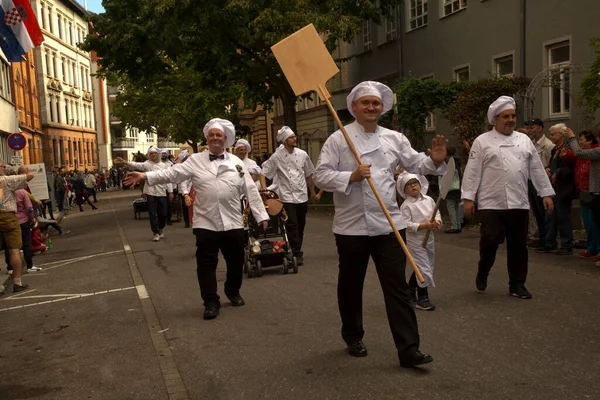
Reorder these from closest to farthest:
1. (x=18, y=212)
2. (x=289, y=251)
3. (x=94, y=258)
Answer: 1. (x=289, y=251)
2. (x=18, y=212)
3. (x=94, y=258)

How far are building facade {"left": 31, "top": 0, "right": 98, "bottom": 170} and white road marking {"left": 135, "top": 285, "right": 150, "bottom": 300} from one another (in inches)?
1841

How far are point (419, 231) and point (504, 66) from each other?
1494cm

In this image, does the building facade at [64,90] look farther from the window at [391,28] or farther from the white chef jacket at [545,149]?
the white chef jacket at [545,149]

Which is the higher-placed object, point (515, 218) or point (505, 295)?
point (515, 218)

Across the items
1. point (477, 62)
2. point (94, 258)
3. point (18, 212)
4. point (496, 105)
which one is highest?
point (477, 62)

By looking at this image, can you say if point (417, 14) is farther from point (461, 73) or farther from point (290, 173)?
point (290, 173)

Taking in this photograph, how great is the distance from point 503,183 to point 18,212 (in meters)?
7.73

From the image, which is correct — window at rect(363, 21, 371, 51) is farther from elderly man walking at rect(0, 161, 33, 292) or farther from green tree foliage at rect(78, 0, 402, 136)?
elderly man walking at rect(0, 161, 33, 292)

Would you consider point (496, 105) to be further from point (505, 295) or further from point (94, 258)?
point (94, 258)

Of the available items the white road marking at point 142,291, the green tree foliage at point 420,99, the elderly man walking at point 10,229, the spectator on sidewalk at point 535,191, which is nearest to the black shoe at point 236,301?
the white road marking at point 142,291

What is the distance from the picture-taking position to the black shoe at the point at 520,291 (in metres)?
7.23

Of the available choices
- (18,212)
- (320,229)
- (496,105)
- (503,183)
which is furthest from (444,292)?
(320,229)

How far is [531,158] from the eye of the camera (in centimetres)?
734

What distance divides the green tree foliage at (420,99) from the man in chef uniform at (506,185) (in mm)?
12626
